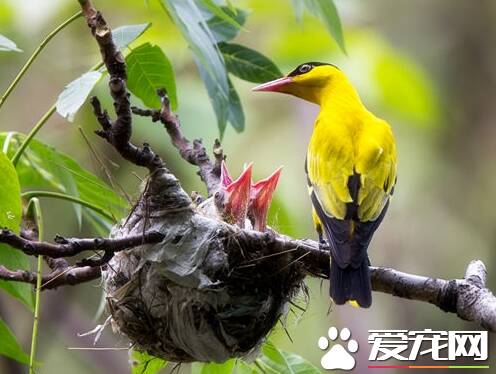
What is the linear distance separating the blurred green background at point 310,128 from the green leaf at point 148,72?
41 centimetres

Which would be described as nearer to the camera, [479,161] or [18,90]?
[18,90]

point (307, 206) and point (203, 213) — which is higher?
point (307, 206)

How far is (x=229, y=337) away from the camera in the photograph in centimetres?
336

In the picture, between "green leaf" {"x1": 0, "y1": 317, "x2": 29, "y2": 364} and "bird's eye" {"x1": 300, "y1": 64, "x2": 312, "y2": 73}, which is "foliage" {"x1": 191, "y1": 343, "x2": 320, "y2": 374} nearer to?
"green leaf" {"x1": 0, "y1": 317, "x2": 29, "y2": 364}

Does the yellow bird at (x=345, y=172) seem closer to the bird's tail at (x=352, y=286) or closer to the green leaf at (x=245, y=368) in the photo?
the bird's tail at (x=352, y=286)

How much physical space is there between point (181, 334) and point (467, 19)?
8148 millimetres

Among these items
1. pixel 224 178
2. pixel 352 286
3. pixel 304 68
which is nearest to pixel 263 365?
pixel 352 286

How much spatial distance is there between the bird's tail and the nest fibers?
0.52 ft

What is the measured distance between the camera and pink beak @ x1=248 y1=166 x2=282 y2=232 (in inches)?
148

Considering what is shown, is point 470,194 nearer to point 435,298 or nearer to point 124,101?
point 435,298

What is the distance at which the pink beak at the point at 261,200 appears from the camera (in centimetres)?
377

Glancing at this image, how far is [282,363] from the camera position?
344 cm

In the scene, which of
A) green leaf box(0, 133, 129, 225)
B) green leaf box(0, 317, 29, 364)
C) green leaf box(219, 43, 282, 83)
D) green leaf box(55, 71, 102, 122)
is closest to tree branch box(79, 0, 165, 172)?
green leaf box(55, 71, 102, 122)

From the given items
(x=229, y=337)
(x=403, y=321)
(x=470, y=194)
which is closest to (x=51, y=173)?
(x=229, y=337)
